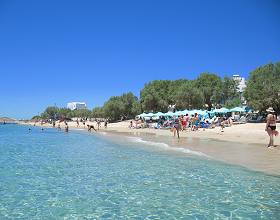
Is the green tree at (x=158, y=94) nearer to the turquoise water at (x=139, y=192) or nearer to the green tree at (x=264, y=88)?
the green tree at (x=264, y=88)

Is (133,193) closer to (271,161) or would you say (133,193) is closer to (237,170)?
(237,170)

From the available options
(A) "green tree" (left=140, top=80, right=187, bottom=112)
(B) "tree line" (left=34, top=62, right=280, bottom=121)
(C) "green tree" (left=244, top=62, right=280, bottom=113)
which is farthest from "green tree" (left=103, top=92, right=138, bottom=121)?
(C) "green tree" (left=244, top=62, right=280, bottom=113)

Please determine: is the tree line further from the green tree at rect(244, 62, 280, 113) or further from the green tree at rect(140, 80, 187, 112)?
the green tree at rect(244, 62, 280, 113)

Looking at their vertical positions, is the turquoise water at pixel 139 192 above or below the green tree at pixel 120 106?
below

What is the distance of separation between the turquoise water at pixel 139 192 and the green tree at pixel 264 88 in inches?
1249

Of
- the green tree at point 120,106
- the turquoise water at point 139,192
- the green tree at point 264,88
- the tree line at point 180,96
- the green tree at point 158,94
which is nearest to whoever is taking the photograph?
the turquoise water at point 139,192

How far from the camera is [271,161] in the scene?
1373 cm

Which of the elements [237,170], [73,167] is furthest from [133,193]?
[73,167]

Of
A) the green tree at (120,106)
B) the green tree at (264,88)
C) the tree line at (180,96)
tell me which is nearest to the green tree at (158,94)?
the tree line at (180,96)

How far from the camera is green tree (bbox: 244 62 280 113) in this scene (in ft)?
141

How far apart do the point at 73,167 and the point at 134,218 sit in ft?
24.5

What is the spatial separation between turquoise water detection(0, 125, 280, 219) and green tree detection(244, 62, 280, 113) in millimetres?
31731

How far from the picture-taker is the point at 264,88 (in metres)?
43.8

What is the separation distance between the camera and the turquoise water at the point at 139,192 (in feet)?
24.9
